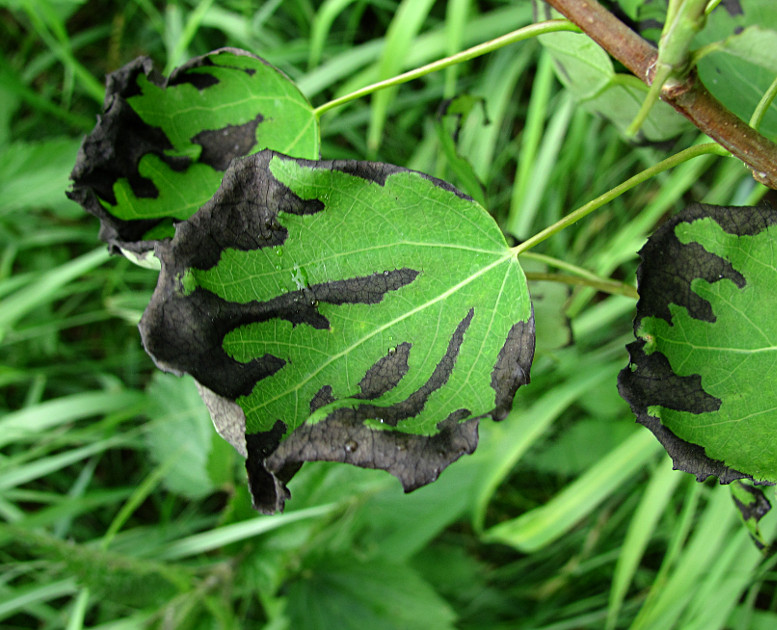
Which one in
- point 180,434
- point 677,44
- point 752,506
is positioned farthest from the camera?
point 180,434

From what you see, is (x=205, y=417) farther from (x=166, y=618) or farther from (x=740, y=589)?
(x=740, y=589)

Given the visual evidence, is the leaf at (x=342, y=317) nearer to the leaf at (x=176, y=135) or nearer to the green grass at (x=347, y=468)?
the leaf at (x=176, y=135)

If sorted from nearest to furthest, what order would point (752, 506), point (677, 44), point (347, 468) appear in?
point (677, 44) < point (752, 506) < point (347, 468)

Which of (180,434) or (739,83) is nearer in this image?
(739,83)

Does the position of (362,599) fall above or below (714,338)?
below

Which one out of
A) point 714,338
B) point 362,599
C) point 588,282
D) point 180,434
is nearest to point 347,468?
point 362,599

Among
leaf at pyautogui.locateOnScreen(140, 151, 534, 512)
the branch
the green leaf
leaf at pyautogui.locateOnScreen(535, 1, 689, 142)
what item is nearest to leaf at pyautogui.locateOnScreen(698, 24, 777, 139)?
leaf at pyautogui.locateOnScreen(535, 1, 689, 142)

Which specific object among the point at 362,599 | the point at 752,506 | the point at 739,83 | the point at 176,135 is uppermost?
the point at 739,83

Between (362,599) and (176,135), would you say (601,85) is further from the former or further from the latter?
(362,599)
